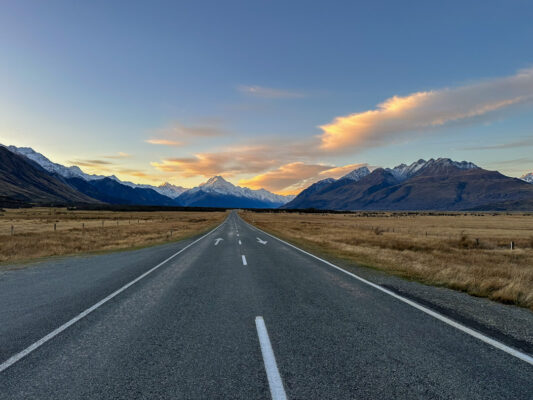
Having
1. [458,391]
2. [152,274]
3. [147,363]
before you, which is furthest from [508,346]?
[152,274]

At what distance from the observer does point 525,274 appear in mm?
10836

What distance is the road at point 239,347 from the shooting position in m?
3.48

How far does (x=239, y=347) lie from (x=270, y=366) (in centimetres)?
79

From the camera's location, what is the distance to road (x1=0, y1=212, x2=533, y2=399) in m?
3.48

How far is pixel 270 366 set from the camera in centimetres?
395

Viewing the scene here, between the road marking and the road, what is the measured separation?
17 millimetres

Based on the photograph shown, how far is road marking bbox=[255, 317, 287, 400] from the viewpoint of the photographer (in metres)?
3.35

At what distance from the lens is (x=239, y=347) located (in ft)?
15.0

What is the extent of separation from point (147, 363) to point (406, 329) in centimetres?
434

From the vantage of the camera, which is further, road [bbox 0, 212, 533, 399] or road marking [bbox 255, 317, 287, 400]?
road [bbox 0, 212, 533, 399]

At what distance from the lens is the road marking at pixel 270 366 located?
132 inches

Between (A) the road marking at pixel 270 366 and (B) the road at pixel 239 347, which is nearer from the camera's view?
(A) the road marking at pixel 270 366

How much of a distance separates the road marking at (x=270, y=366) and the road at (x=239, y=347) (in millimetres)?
17

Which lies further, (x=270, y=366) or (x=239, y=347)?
(x=239, y=347)
